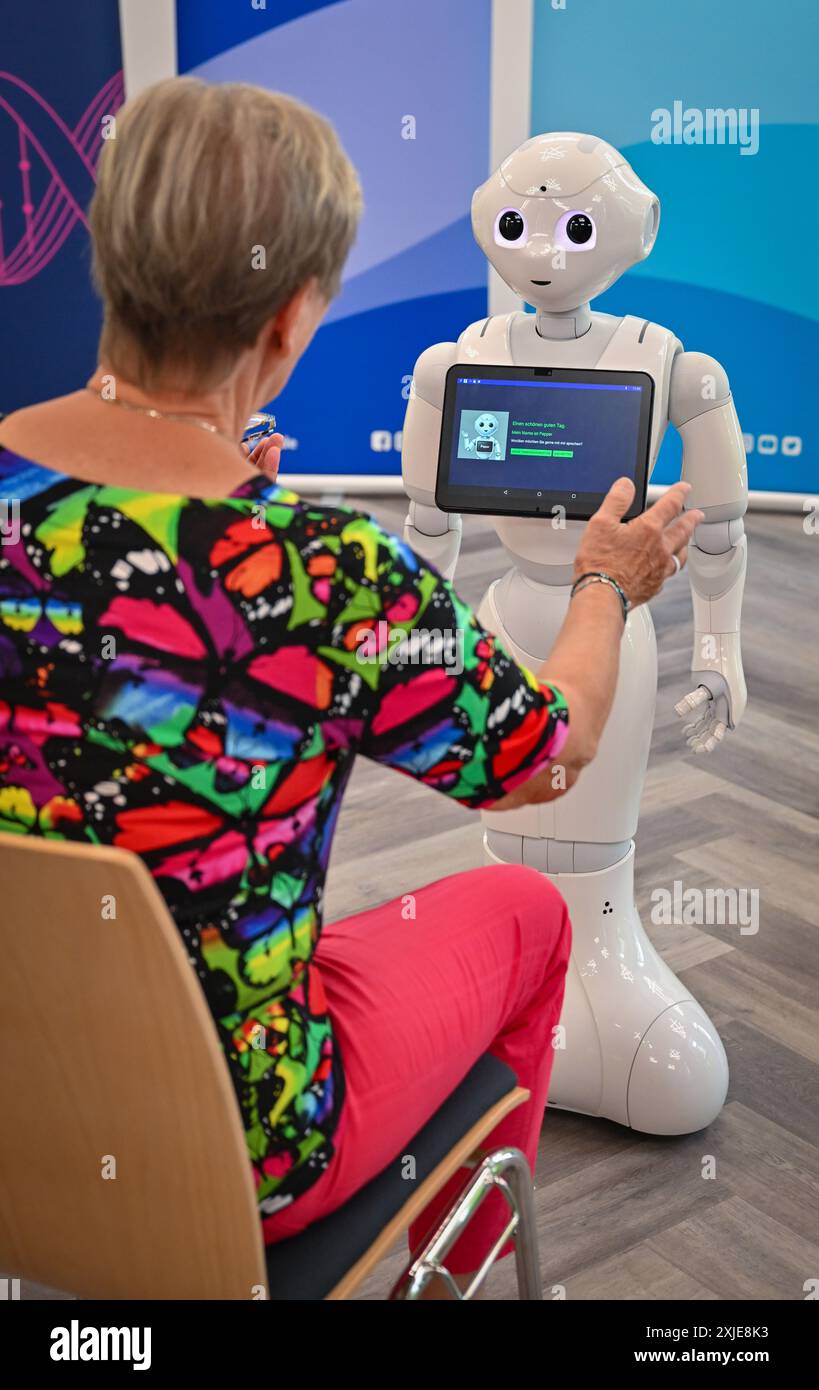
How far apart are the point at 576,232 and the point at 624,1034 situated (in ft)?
3.54

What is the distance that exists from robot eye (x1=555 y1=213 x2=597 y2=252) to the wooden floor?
1.20 meters

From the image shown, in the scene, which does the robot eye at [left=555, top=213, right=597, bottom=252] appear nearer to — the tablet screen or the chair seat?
the tablet screen

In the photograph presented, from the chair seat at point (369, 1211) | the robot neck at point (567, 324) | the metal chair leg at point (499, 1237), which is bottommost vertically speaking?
the metal chair leg at point (499, 1237)

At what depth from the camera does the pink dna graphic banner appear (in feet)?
14.6

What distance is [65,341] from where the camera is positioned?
4.75 meters

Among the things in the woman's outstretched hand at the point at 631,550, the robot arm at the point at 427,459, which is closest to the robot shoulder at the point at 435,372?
the robot arm at the point at 427,459

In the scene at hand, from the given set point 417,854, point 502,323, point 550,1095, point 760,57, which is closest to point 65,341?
point 760,57

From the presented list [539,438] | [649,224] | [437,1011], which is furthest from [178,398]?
[649,224]

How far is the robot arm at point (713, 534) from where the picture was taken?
1944 mm

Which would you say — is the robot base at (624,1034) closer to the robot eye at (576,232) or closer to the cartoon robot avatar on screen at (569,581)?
the cartoon robot avatar on screen at (569,581)

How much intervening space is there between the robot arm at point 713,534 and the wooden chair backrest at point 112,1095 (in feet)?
3.77

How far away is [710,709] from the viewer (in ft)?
6.86
